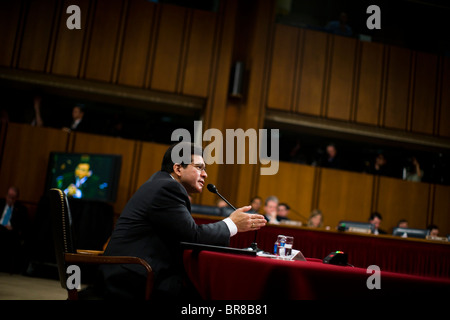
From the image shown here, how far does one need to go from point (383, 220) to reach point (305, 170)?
1604 millimetres

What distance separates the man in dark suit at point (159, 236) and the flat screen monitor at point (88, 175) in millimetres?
3928

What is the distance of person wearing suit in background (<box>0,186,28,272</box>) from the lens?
19.6 ft

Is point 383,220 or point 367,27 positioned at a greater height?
point 367,27

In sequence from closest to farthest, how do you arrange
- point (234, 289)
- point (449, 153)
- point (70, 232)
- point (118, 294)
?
point (234, 289), point (118, 294), point (70, 232), point (449, 153)

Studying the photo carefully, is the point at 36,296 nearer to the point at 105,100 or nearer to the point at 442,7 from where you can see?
the point at 105,100

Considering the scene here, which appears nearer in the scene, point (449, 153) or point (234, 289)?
point (234, 289)

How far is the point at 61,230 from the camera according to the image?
224cm

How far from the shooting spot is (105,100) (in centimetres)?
808

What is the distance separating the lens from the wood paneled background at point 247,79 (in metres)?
7.41

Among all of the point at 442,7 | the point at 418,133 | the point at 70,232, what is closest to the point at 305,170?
the point at 418,133

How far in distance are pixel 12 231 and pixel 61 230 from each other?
4269 mm

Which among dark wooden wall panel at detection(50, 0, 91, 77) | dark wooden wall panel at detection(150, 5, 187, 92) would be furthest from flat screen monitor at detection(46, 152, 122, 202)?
Result: dark wooden wall panel at detection(150, 5, 187, 92)

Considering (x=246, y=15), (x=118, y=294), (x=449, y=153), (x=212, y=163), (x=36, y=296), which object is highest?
(x=246, y=15)

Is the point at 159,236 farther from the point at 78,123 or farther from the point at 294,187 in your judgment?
the point at 294,187
